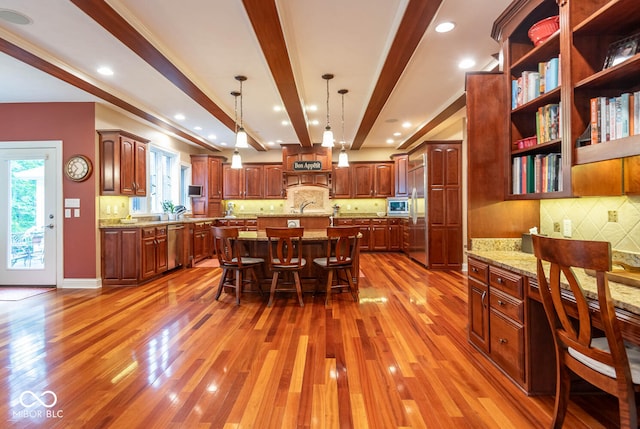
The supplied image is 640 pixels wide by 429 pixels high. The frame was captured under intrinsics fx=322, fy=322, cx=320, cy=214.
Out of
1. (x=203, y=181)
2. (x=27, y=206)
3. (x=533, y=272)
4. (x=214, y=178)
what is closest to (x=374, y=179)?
(x=214, y=178)

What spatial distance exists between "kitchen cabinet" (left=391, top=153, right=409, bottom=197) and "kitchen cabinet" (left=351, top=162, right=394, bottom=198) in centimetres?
22

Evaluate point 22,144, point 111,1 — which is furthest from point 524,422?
point 22,144

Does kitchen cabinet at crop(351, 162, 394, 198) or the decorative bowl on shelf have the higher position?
the decorative bowl on shelf

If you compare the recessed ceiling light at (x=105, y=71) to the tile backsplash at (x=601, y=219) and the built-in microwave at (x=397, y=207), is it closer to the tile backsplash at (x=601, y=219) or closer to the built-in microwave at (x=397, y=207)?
the tile backsplash at (x=601, y=219)

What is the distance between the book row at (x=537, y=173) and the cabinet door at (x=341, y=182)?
6.16 metres

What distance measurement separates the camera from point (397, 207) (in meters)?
8.30

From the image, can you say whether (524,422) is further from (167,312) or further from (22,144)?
(22,144)

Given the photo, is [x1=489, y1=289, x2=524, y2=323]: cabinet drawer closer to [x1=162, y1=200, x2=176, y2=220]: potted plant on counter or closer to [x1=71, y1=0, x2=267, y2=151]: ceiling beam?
[x1=71, y1=0, x2=267, y2=151]: ceiling beam

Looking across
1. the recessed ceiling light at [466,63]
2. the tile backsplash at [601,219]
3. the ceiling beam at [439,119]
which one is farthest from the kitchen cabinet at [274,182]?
the tile backsplash at [601,219]

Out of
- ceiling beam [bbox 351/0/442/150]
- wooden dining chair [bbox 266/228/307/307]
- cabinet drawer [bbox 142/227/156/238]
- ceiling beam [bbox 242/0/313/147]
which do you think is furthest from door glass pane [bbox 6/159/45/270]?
ceiling beam [bbox 351/0/442/150]

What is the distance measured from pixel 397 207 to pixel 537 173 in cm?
600

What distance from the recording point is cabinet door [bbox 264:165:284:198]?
8.67m

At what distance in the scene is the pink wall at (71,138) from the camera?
187 inches

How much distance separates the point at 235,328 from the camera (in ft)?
10.2
